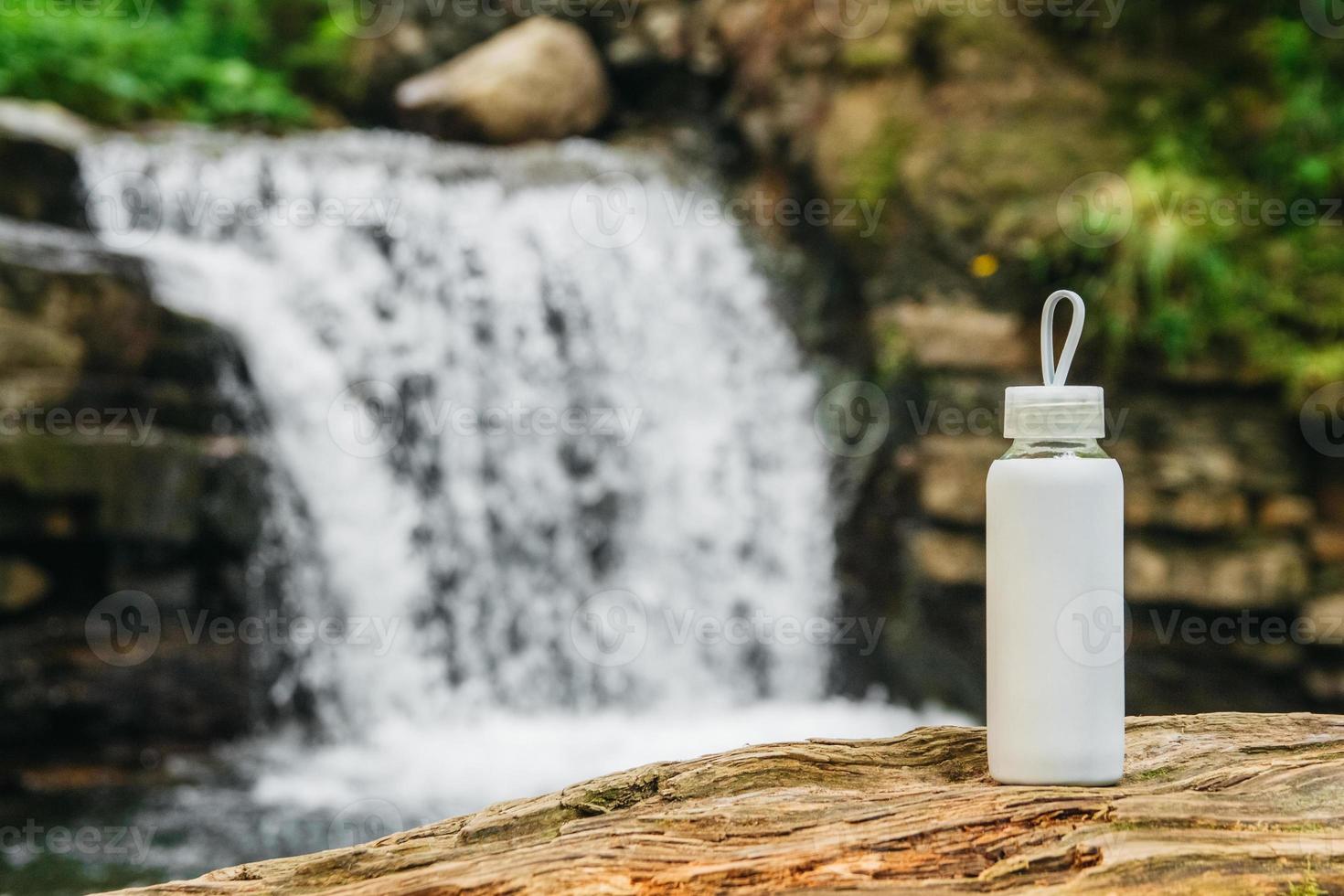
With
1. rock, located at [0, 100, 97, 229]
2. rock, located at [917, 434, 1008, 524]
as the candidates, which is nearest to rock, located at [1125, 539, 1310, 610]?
rock, located at [917, 434, 1008, 524]

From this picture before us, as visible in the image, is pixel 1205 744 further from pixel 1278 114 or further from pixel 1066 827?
pixel 1278 114

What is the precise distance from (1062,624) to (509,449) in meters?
5.49

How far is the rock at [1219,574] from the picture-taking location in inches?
230

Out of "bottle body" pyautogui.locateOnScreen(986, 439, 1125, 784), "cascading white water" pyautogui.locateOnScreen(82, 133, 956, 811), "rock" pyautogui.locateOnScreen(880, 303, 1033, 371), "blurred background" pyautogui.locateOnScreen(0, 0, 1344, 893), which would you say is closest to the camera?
"bottle body" pyautogui.locateOnScreen(986, 439, 1125, 784)

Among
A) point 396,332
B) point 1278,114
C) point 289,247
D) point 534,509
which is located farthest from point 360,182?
point 1278,114

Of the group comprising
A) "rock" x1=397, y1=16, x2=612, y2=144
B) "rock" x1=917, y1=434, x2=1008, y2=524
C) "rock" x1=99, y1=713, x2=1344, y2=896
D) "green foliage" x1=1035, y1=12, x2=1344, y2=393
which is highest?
"rock" x1=397, y1=16, x2=612, y2=144

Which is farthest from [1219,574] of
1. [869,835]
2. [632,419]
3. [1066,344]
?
[869,835]

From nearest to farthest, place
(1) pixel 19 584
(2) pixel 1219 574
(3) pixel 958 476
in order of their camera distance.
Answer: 1. (1) pixel 19 584
2. (2) pixel 1219 574
3. (3) pixel 958 476

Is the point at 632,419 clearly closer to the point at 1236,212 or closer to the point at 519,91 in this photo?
the point at 1236,212

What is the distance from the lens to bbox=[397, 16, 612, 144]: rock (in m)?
9.52

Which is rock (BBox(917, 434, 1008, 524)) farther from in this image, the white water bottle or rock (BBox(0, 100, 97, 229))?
rock (BBox(0, 100, 97, 229))

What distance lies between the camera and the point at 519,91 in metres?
9.60

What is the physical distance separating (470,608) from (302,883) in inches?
194

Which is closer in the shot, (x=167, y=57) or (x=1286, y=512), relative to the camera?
(x=1286, y=512)
